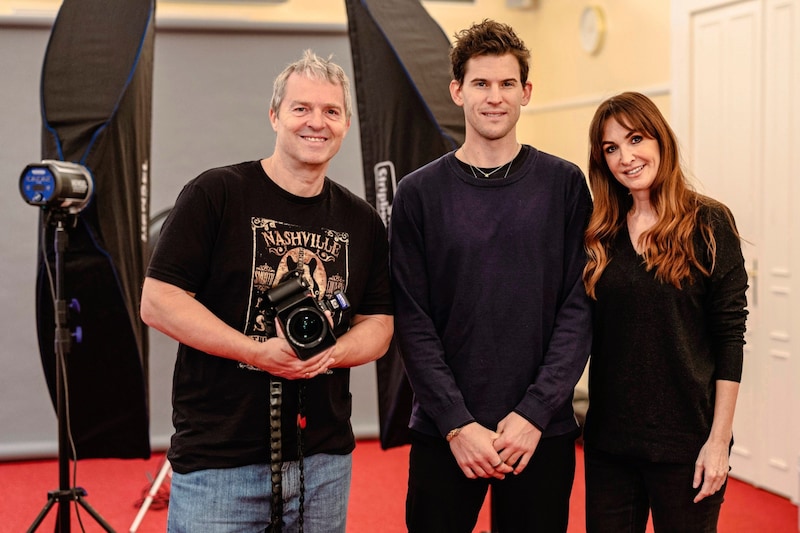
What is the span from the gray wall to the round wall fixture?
5.08 ft

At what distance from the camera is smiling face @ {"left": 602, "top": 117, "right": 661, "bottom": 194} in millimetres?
1660

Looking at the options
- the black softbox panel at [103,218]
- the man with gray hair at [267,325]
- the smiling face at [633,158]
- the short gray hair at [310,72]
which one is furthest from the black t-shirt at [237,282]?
the black softbox panel at [103,218]

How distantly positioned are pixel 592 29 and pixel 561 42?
1.36 ft

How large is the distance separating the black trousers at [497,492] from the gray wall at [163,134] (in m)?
2.75

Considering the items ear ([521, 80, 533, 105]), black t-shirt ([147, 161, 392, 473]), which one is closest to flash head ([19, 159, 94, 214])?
black t-shirt ([147, 161, 392, 473])

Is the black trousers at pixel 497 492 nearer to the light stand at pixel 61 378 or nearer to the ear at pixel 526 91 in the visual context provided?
the ear at pixel 526 91

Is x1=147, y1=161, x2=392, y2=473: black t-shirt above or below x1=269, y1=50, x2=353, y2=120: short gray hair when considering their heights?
below

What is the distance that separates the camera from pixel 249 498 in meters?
1.48

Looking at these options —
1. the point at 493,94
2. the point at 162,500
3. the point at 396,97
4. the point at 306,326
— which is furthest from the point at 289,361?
the point at 162,500

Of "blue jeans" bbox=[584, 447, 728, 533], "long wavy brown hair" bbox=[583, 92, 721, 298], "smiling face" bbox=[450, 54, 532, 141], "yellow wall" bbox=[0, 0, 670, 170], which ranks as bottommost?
"blue jeans" bbox=[584, 447, 728, 533]

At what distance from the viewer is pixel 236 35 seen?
4.23m

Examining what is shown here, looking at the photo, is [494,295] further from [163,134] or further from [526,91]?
[163,134]

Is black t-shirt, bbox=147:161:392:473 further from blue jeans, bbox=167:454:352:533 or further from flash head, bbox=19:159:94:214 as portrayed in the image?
flash head, bbox=19:159:94:214

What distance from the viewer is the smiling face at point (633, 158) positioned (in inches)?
65.4
